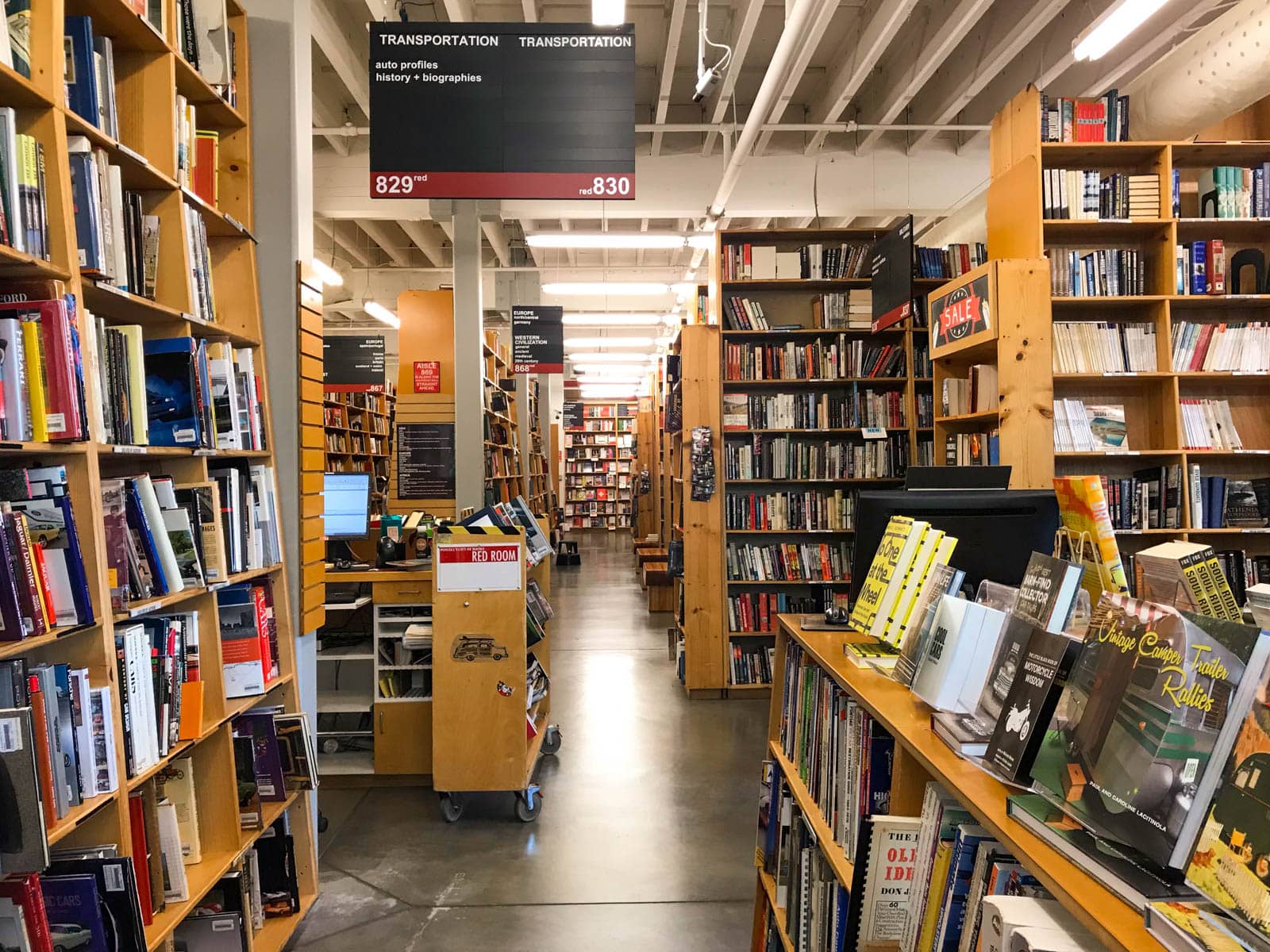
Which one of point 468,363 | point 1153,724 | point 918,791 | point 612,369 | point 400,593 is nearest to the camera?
point 1153,724

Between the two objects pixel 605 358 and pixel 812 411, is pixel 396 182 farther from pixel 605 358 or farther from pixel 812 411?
pixel 605 358

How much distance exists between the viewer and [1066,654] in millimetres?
1053

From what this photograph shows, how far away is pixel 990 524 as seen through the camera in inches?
76.5

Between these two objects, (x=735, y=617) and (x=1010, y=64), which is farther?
(x=1010, y=64)

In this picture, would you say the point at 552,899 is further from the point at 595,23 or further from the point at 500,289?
the point at 500,289

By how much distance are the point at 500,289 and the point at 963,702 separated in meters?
10.8

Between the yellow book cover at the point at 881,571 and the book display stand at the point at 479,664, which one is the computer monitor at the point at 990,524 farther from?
the book display stand at the point at 479,664

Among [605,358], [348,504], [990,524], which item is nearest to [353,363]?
[348,504]

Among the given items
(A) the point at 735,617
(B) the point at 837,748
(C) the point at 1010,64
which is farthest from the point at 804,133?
(B) the point at 837,748

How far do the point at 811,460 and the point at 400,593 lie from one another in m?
3.10

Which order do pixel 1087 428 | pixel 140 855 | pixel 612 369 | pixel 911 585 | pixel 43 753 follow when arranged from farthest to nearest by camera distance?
pixel 612 369, pixel 1087 428, pixel 140 855, pixel 911 585, pixel 43 753

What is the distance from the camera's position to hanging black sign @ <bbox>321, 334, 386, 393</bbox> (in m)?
10.1

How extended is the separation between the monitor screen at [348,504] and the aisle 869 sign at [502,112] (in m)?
1.70

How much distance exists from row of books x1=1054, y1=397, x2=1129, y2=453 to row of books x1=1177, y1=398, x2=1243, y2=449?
309mm
